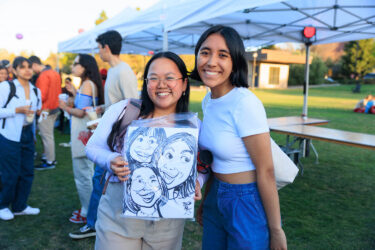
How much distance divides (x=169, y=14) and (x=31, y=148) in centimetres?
259

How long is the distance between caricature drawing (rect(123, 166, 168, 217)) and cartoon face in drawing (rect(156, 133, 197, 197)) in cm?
4

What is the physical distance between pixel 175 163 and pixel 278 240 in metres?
0.61

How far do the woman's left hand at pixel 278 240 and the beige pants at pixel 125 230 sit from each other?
46cm

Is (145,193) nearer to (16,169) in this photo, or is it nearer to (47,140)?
(16,169)

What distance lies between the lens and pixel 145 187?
1236mm

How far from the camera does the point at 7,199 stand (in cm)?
351

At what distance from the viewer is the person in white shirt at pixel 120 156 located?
142cm

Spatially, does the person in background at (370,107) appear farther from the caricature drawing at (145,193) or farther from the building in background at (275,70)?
the building in background at (275,70)

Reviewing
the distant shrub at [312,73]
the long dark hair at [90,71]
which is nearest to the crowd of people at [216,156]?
the long dark hair at [90,71]

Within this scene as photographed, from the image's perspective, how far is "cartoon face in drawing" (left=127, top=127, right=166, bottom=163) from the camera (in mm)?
1227

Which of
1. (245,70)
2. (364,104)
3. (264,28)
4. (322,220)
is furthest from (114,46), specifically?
(364,104)

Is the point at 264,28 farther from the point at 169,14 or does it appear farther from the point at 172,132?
the point at 172,132

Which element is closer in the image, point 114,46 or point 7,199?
point 114,46

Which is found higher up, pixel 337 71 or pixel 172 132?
pixel 337 71
